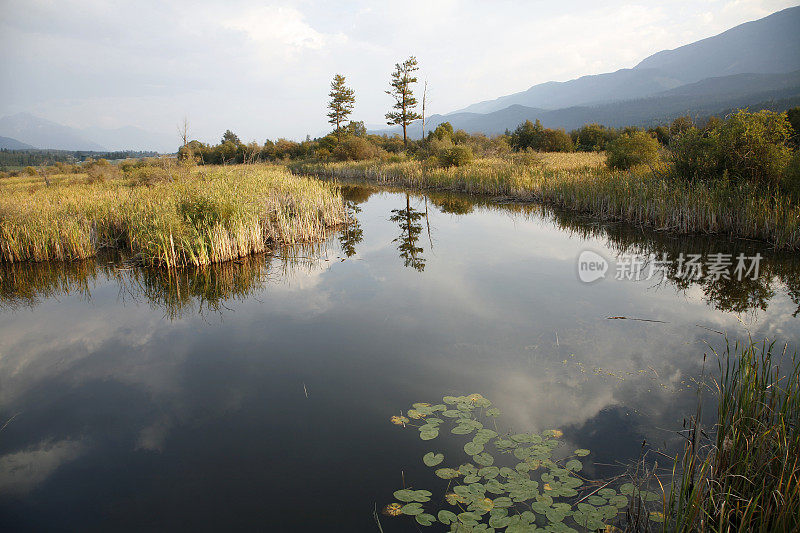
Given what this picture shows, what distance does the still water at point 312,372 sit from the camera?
9.59 ft

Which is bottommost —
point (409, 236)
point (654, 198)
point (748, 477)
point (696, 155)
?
point (748, 477)

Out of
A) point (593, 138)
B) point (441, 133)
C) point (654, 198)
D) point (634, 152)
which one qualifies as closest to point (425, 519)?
point (654, 198)

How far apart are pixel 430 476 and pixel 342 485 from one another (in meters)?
0.64

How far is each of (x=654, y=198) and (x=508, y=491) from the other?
10.4m

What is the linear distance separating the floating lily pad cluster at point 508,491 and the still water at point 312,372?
0.38 feet

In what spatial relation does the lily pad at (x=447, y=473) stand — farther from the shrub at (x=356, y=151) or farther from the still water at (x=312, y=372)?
the shrub at (x=356, y=151)

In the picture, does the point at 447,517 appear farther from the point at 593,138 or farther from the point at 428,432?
the point at 593,138

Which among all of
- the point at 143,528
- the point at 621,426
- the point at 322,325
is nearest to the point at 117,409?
the point at 143,528

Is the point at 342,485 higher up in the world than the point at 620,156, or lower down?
lower down

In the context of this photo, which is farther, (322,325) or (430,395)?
(322,325)

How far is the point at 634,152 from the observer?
52.0 ft

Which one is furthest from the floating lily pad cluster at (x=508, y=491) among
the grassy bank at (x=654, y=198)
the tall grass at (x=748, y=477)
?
the grassy bank at (x=654, y=198)

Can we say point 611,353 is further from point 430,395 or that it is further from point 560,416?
point 430,395

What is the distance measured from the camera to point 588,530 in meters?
2.43
